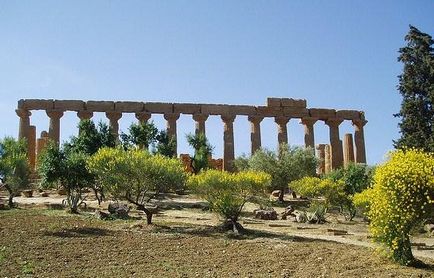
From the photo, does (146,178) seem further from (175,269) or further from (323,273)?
(323,273)

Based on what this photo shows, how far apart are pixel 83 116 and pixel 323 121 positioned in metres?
24.9

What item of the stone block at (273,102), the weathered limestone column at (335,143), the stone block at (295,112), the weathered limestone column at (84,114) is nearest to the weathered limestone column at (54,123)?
the weathered limestone column at (84,114)

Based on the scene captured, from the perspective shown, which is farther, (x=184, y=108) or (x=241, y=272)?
(x=184, y=108)

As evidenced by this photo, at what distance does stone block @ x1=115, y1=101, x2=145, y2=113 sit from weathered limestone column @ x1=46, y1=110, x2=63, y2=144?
5.66 meters

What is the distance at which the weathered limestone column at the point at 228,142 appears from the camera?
52812 millimetres

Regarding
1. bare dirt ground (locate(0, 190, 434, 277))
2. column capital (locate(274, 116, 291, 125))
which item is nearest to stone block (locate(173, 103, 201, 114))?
column capital (locate(274, 116, 291, 125))

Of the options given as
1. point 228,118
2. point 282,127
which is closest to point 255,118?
point 228,118

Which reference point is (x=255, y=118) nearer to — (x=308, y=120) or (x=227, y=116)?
(x=227, y=116)

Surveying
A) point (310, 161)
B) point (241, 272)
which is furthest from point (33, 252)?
point (310, 161)

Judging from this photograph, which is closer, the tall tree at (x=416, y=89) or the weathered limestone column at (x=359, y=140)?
the tall tree at (x=416, y=89)

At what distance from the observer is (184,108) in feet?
176

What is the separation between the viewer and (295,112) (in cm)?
5547

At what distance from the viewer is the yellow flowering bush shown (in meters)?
14.0

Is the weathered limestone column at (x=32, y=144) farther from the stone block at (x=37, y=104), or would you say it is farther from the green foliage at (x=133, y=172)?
the green foliage at (x=133, y=172)
